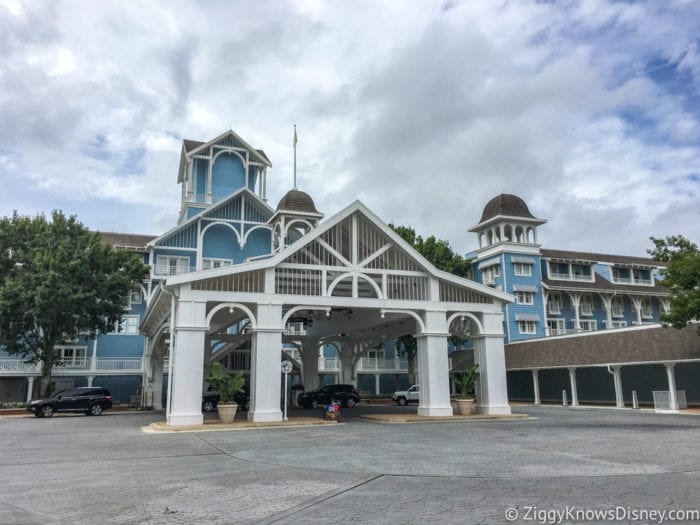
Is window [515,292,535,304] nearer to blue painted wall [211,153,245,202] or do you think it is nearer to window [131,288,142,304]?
blue painted wall [211,153,245,202]

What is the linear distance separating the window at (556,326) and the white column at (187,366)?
37100 millimetres

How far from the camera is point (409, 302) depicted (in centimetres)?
2444

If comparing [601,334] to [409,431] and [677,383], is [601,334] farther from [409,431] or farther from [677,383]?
[409,431]

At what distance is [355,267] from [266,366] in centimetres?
547

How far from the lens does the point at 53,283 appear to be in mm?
30906

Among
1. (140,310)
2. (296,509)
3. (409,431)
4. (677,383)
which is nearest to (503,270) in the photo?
(677,383)

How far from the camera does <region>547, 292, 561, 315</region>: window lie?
50.3 meters

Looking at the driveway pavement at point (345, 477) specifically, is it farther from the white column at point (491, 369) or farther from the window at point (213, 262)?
the window at point (213, 262)

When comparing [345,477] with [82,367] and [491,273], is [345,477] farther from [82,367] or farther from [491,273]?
[491,273]

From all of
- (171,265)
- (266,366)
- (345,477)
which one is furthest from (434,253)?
(345,477)

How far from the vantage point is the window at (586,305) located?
52125 millimetres

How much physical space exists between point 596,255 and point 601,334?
78.6 feet

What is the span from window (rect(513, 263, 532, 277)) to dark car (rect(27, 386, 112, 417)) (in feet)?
109

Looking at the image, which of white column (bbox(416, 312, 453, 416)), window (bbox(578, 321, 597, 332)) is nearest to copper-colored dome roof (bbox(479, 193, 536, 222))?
window (bbox(578, 321, 597, 332))
